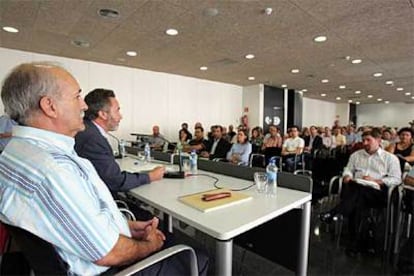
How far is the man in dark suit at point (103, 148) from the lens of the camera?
151 centimetres

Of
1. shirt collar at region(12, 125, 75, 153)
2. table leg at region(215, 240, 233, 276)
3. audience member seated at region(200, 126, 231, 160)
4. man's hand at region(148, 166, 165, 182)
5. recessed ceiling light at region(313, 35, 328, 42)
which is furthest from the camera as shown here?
audience member seated at region(200, 126, 231, 160)

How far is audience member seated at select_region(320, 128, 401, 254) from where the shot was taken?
2545 mm

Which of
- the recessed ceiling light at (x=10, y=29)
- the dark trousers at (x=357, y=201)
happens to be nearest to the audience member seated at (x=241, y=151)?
the dark trousers at (x=357, y=201)

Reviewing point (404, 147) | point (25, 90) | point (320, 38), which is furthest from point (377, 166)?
point (25, 90)

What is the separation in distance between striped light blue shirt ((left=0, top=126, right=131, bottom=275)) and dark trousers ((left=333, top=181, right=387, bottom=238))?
2.46m

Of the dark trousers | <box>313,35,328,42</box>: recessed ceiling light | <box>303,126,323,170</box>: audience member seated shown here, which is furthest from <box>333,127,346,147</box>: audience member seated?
the dark trousers

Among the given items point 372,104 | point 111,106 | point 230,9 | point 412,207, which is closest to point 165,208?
point 111,106

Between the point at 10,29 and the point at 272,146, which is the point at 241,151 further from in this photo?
the point at 10,29

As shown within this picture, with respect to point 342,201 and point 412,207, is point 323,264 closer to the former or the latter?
point 342,201

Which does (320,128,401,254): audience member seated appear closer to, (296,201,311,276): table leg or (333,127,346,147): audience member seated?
(296,201,311,276): table leg

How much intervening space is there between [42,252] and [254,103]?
896 centimetres

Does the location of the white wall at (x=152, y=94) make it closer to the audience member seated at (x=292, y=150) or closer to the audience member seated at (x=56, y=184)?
the audience member seated at (x=292, y=150)

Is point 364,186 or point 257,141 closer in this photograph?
point 364,186

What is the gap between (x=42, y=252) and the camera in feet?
2.60
